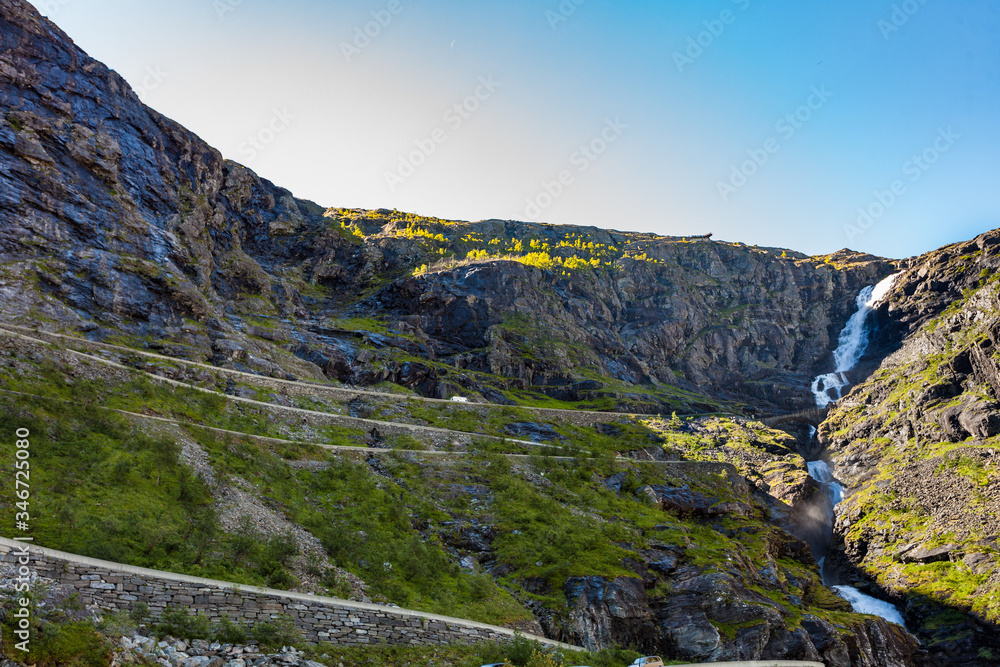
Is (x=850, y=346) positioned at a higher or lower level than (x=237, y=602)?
higher

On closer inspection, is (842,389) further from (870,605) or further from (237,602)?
(237,602)

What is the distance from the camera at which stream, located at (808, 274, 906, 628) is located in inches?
2382

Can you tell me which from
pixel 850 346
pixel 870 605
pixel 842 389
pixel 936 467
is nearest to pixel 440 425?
pixel 870 605

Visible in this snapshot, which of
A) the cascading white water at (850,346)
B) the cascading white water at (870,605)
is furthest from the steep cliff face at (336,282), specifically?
the cascading white water at (870,605)

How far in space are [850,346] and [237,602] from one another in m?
151

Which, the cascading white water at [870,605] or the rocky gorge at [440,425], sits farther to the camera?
the cascading white water at [870,605]

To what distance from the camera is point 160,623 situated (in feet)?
65.8

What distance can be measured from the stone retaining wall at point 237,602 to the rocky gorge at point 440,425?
83.9 inches

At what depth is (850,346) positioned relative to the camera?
458 feet

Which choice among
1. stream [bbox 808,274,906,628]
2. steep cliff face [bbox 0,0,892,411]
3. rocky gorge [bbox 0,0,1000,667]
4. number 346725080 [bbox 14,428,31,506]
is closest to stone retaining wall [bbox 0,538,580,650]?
rocky gorge [bbox 0,0,1000,667]

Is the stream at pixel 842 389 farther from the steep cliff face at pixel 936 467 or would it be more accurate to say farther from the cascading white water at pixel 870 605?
the steep cliff face at pixel 936 467

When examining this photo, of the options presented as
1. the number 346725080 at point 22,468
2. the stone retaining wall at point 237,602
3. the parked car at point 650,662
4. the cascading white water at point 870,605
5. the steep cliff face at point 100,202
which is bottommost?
the cascading white water at point 870,605

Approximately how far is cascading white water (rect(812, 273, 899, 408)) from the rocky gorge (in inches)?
102

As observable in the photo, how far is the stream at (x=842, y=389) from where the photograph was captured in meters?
60.5
